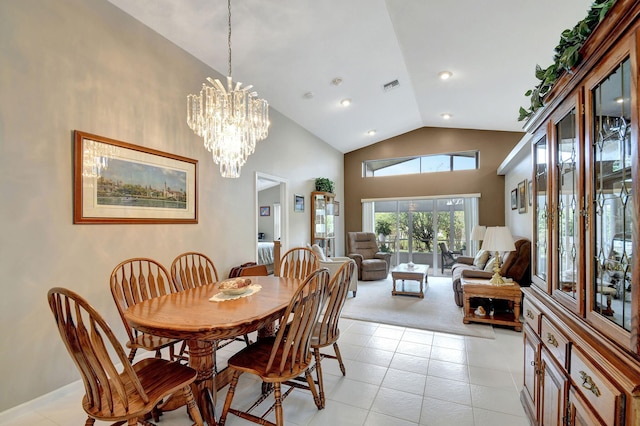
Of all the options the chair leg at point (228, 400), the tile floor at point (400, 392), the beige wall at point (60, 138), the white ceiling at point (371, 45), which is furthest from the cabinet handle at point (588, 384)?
the beige wall at point (60, 138)

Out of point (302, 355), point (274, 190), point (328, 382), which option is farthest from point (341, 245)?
point (302, 355)

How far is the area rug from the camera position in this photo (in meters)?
3.64

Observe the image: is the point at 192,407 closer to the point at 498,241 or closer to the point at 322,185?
the point at 498,241

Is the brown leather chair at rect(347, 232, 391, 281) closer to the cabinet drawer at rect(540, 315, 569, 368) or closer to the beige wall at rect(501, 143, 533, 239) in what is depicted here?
the beige wall at rect(501, 143, 533, 239)

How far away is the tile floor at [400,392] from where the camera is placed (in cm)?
196

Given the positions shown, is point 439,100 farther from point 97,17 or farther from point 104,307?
point 104,307

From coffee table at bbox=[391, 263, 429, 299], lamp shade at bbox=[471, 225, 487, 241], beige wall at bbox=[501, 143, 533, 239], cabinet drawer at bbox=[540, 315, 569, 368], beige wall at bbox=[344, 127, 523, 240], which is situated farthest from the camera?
beige wall at bbox=[344, 127, 523, 240]

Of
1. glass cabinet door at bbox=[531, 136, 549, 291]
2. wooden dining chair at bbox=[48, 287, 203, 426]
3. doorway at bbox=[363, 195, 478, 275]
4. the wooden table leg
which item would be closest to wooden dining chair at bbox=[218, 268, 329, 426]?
the wooden table leg

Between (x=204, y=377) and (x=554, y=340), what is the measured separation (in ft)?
6.58

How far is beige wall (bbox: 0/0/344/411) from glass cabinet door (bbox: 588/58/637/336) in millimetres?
3291

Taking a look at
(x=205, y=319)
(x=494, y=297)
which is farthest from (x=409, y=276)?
(x=205, y=319)

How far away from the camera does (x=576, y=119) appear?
4.41 ft

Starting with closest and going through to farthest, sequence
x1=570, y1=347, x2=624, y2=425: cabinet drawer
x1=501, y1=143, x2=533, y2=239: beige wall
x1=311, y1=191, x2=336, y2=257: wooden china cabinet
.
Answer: x1=570, y1=347, x2=624, y2=425: cabinet drawer
x1=501, y1=143, x2=533, y2=239: beige wall
x1=311, y1=191, x2=336, y2=257: wooden china cabinet

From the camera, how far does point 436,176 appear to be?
723 cm
